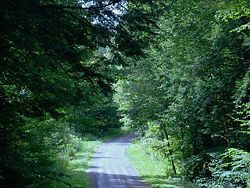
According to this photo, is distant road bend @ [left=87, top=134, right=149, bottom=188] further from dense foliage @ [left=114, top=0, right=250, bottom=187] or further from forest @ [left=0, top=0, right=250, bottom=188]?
forest @ [left=0, top=0, right=250, bottom=188]

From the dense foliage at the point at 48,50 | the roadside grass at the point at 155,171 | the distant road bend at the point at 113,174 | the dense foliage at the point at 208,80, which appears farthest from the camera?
the distant road bend at the point at 113,174

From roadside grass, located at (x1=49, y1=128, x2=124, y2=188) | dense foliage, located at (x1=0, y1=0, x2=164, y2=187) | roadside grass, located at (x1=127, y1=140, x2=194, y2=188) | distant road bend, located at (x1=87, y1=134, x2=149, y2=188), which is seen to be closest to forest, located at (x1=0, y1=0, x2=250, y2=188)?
dense foliage, located at (x1=0, y1=0, x2=164, y2=187)

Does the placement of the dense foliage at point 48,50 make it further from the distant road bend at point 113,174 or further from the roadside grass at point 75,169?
the distant road bend at point 113,174

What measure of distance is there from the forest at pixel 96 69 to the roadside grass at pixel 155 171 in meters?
1.41

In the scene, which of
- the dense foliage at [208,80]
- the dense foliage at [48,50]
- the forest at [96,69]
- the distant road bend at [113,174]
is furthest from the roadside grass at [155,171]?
the dense foliage at [48,50]

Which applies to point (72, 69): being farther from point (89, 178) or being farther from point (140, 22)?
point (89, 178)

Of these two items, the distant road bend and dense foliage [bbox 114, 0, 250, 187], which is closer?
dense foliage [bbox 114, 0, 250, 187]

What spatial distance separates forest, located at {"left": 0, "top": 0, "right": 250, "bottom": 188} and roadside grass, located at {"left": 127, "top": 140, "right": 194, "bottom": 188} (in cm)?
141

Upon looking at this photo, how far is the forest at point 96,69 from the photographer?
18.1 ft

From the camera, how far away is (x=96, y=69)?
6.98 metres

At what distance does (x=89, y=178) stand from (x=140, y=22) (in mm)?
16640

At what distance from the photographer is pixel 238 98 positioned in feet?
42.3

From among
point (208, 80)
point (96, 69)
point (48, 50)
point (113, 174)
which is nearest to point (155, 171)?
point (113, 174)

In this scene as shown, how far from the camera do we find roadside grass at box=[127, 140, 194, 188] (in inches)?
753
